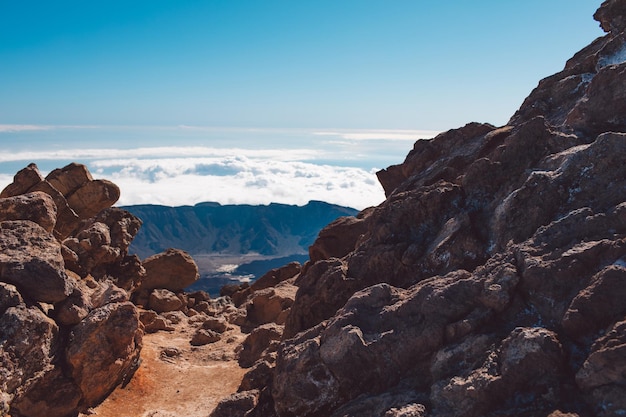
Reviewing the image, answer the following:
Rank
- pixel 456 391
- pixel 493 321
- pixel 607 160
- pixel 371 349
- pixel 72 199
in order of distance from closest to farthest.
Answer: pixel 456 391 → pixel 493 321 → pixel 371 349 → pixel 607 160 → pixel 72 199

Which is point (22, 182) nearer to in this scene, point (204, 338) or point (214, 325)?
point (204, 338)

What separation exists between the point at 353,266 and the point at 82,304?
Answer: 1651 cm

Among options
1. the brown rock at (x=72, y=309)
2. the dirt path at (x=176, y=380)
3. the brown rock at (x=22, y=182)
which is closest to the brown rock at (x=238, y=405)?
the dirt path at (x=176, y=380)

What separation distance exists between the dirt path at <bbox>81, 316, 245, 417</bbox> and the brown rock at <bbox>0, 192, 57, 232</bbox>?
12.3m

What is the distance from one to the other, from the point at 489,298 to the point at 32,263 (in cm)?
2421

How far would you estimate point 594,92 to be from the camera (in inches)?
1138

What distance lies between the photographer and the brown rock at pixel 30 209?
3353cm

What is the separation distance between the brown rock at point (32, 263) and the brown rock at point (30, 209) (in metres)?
4.38

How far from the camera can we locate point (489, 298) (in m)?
20.3

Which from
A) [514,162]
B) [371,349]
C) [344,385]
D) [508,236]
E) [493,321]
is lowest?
[344,385]

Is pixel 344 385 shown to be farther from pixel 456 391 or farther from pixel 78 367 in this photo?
pixel 78 367

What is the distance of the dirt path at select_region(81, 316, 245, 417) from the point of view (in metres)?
30.4

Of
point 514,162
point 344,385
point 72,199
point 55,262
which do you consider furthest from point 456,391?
point 72,199

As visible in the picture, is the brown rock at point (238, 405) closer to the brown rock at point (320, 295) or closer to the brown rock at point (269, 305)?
the brown rock at point (320, 295)
